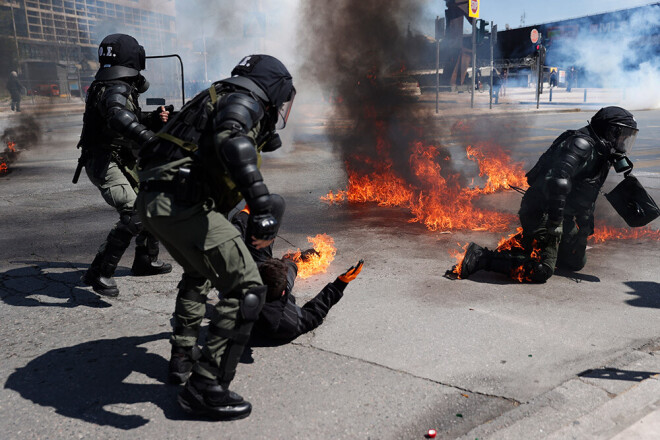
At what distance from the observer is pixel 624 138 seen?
15.2ft

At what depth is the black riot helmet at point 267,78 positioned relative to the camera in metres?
2.79

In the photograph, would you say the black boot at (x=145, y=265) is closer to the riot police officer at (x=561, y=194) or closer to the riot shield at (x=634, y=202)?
the riot police officer at (x=561, y=194)

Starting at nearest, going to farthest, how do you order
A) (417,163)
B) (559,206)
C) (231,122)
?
(231,122) → (559,206) → (417,163)

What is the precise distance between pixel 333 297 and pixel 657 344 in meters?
1.93

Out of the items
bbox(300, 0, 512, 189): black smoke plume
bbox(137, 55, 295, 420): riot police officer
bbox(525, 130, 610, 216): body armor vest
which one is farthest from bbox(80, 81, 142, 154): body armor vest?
bbox(300, 0, 512, 189): black smoke plume

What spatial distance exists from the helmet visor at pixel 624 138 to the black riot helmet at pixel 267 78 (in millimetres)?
3021

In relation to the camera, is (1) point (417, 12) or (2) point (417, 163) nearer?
(2) point (417, 163)

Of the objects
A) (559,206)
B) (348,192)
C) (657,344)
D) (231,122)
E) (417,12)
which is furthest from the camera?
(417,12)

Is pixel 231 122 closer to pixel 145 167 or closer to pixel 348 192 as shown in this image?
pixel 145 167

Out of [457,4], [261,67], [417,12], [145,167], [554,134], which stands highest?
[457,4]

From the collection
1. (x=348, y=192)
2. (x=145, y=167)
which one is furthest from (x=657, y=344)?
(x=348, y=192)

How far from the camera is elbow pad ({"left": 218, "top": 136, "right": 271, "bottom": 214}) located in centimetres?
244

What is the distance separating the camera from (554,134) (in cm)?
1625

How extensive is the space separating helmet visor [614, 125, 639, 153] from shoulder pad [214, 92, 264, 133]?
3261mm
